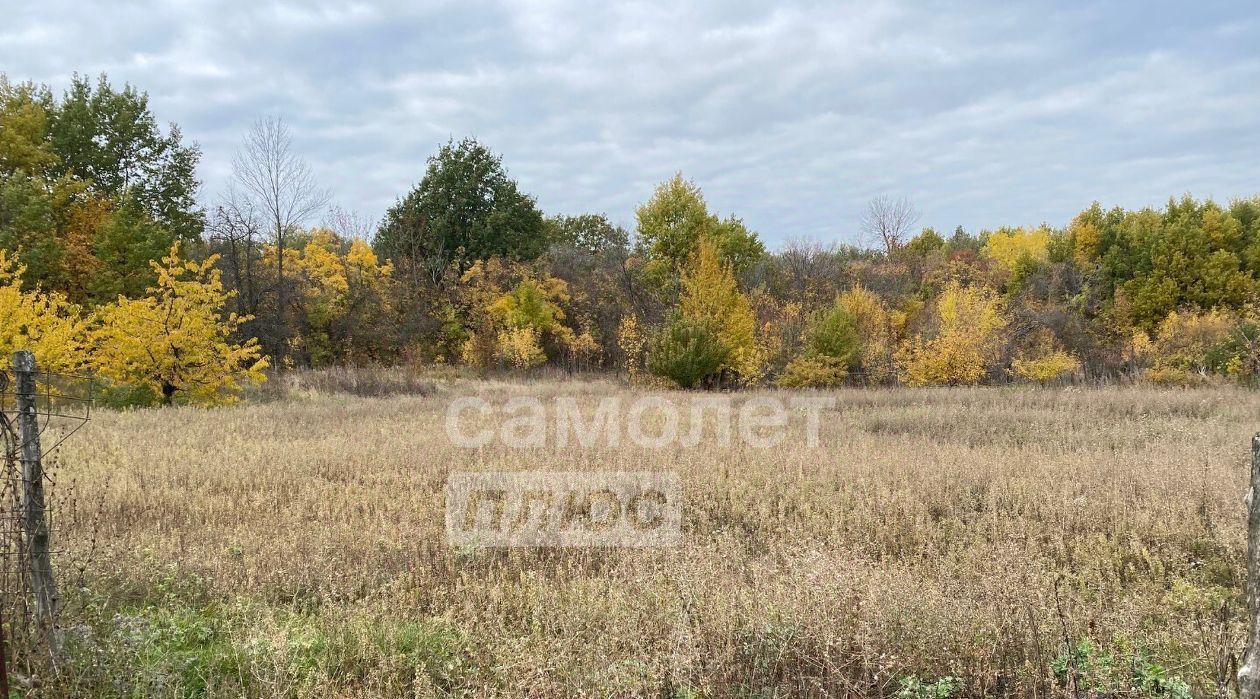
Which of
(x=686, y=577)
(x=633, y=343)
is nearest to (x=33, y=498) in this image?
(x=686, y=577)

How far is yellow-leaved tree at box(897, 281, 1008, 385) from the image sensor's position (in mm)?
23109

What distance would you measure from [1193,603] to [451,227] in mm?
36969

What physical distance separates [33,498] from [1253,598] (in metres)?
5.74

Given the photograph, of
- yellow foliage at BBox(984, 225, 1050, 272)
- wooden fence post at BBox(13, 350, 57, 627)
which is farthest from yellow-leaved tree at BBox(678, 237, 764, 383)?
yellow foliage at BBox(984, 225, 1050, 272)

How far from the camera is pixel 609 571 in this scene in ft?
17.8

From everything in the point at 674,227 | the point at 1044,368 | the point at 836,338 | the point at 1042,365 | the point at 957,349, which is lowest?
the point at 1044,368

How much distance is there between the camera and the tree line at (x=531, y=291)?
1847 centimetres

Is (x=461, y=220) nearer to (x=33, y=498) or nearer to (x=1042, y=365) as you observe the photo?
(x=1042, y=365)

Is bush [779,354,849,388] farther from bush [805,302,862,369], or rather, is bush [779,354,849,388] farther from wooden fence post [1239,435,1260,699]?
wooden fence post [1239,435,1260,699]

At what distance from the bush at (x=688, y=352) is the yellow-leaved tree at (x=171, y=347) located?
43.2ft

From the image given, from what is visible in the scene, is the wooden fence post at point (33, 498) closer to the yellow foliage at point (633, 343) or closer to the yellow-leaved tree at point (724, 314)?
the yellow-leaved tree at point (724, 314)

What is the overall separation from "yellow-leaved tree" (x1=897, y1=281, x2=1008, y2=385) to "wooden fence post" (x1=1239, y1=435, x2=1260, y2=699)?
72.2 feet

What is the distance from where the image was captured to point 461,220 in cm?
3822

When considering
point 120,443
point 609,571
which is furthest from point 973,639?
point 120,443
